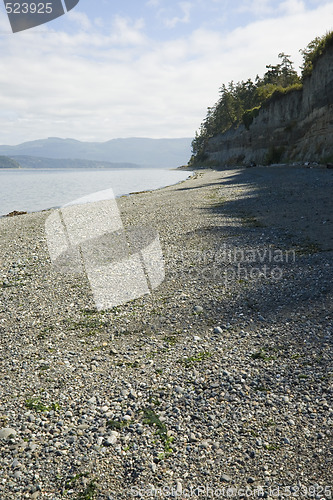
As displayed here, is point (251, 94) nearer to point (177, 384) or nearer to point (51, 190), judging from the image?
point (51, 190)

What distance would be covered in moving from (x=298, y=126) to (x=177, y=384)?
55.9 meters

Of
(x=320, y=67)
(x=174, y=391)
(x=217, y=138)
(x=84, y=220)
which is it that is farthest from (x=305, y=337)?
(x=217, y=138)

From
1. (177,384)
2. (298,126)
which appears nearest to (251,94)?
(298,126)

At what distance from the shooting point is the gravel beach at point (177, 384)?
4.53 metres

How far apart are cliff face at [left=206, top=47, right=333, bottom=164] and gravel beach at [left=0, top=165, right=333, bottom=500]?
1450 inches

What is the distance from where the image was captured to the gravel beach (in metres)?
4.53

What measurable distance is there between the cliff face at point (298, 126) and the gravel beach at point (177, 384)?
36842mm

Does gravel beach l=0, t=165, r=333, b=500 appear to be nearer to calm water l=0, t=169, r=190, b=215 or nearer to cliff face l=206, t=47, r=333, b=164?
calm water l=0, t=169, r=190, b=215

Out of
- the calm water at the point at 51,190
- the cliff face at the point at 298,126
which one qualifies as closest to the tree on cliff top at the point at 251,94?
the cliff face at the point at 298,126

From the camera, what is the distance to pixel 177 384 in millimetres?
6355

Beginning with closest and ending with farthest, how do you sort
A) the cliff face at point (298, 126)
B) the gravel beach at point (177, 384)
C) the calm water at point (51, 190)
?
the gravel beach at point (177, 384), the cliff face at point (298, 126), the calm water at point (51, 190)

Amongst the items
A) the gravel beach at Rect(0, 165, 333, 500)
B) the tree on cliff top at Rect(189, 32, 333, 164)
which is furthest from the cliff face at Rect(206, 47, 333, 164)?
the gravel beach at Rect(0, 165, 333, 500)

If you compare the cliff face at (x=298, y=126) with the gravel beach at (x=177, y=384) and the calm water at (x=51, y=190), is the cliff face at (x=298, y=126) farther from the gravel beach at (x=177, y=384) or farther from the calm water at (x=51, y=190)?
the gravel beach at (x=177, y=384)

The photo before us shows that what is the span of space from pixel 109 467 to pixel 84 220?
21.0 m
